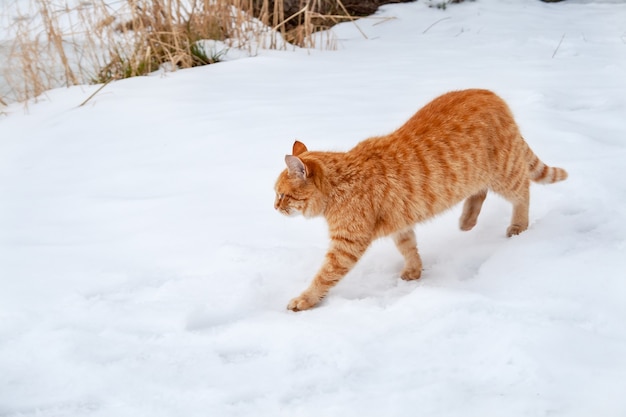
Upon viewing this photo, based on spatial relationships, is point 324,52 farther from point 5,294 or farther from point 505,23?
point 5,294

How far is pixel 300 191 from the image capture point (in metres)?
2.57

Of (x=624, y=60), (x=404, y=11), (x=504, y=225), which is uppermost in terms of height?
(x=404, y=11)

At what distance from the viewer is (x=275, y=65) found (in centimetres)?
512

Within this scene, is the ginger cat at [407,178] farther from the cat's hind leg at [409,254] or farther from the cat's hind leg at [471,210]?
the cat's hind leg at [471,210]

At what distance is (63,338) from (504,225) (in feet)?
6.67

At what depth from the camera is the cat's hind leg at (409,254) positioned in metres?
2.67

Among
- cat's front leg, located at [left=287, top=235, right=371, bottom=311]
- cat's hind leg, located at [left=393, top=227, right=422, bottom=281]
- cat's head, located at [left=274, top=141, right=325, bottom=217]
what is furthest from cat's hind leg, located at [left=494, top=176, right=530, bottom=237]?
cat's head, located at [left=274, top=141, right=325, bottom=217]

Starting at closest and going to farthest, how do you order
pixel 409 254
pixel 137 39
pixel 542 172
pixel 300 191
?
pixel 300 191, pixel 409 254, pixel 542 172, pixel 137 39

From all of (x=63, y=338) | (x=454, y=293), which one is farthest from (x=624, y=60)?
(x=63, y=338)

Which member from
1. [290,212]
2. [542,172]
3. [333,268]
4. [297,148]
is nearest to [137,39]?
[297,148]

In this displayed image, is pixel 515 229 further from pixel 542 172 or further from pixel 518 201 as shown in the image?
pixel 542 172

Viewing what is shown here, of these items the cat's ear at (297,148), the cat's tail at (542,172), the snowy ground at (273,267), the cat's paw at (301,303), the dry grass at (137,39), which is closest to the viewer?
the snowy ground at (273,267)

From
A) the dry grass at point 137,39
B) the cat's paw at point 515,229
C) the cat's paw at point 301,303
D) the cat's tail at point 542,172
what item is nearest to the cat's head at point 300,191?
the cat's paw at point 301,303

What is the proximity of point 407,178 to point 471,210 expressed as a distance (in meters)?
0.55
